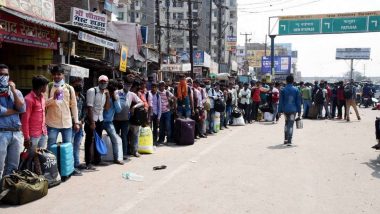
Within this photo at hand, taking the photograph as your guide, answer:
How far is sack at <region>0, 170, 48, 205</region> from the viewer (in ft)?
17.7

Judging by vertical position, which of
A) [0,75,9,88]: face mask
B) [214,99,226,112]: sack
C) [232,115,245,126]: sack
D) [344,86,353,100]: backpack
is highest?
[0,75,9,88]: face mask

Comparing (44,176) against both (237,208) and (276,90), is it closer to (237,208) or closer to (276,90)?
(237,208)

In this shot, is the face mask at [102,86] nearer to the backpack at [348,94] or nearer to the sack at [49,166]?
the sack at [49,166]

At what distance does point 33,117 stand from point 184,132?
545 centimetres

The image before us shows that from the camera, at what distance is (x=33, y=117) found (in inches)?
241

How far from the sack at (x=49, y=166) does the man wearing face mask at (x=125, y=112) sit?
98.0 inches

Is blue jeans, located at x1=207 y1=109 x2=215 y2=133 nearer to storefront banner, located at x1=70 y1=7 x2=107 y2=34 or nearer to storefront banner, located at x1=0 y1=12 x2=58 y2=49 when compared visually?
storefront banner, located at x1=0 y1=12 x2=58 y2=49

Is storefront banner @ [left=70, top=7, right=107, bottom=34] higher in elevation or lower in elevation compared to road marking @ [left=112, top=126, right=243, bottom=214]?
higher

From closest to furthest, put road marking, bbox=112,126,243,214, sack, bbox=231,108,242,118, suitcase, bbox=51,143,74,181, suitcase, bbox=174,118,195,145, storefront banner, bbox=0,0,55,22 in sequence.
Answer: road marking, bbox=112,126,243,214, suitcase, bbox=51,143,74,181, suitcase, bbox=174,118,195,145, storefront banner, bbox=0,0,55,22, sack, bbox=231,108,242,118

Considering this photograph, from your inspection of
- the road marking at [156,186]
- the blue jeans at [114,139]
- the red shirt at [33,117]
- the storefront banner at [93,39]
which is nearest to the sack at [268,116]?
the storefront banner at [93,39]

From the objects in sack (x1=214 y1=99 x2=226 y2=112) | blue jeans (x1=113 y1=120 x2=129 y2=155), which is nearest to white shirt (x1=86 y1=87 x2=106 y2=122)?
blue jeans (x1=113 y1=120 x2=129 y2=155)

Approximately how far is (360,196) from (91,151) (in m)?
4.83

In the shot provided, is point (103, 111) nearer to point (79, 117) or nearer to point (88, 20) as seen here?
point (79, 117)

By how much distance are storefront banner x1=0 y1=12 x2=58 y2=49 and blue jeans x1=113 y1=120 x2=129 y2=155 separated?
4.55 m
